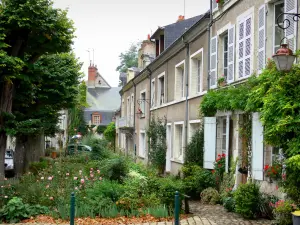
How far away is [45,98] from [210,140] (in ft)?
31.2

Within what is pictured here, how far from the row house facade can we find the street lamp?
0.91 m

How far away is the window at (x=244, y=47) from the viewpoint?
36.8ft

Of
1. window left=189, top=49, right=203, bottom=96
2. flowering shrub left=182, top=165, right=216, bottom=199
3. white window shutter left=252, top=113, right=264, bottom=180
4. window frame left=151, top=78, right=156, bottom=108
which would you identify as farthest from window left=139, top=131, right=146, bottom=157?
white window shutter left=252, top=113, right=264, bottom=180

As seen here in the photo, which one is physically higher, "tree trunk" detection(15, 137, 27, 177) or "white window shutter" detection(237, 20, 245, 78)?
"white window shutter" detection(237, 20, 245, 78)

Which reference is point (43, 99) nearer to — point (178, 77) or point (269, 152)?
point (178, 77)

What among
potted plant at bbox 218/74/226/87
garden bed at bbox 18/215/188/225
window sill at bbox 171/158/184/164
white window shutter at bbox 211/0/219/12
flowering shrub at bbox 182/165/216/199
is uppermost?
white window shutter at bbox 211/0/219/12

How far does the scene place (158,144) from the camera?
806 inches

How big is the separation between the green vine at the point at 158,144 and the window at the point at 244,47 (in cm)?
898

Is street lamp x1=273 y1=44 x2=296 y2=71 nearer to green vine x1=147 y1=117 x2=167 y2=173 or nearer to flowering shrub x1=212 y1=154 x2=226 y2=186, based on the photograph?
flowering shrub x1=212 y1=154 x2=226 y2=186

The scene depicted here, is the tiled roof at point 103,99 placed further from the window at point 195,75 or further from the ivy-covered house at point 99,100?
the window at point 195,75

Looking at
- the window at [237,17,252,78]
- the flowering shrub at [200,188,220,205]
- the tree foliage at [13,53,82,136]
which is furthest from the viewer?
the tree foliage at [13,53,82,136]

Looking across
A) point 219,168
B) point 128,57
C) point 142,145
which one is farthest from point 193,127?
point 128,57

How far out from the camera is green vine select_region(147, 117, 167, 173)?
65.9 ft

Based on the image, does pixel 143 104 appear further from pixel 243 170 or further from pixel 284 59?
pixel 284 59
